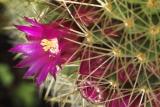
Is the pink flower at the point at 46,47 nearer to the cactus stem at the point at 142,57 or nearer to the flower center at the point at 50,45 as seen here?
the flower center at the point at 50,45

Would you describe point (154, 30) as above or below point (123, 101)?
above

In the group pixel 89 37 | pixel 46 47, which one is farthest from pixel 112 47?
pixel 46 47

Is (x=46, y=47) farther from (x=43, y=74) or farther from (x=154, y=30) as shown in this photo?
(x=154, y=30)

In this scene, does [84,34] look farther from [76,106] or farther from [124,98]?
[76,106]

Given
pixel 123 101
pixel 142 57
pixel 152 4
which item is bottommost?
pixel 123 101

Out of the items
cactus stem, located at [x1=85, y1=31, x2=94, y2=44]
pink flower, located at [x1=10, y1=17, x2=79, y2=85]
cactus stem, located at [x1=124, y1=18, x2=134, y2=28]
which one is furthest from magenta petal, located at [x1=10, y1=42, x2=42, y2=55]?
cactus stem, located at [x1=124, y1=18, x2=134, y2=28]

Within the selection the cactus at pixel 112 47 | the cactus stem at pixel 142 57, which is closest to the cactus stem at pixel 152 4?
the cactus at pixel 112 47

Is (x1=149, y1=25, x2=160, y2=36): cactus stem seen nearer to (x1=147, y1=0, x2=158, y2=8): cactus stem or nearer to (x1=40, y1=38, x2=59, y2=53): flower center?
(x1=147, y1=0, x2=158, y2=8): cactus stem

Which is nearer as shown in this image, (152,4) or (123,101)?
(152,4)
